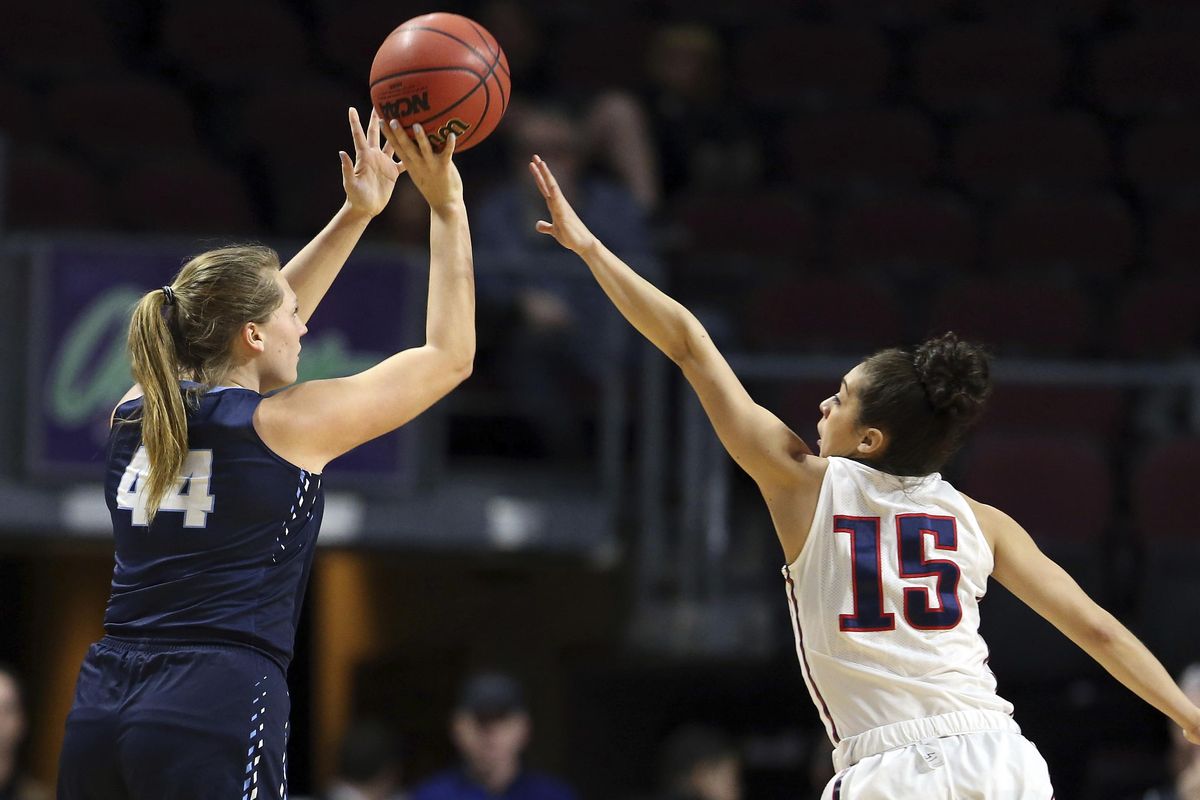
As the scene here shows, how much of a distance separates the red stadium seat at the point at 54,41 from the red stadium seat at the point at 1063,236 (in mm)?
5139

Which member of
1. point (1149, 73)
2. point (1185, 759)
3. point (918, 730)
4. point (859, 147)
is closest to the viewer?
point (918, 730)

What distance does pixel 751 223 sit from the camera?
378 inches

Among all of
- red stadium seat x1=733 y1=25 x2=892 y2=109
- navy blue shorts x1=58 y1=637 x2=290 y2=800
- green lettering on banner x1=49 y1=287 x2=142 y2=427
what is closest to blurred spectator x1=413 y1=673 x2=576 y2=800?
green lettering on banner x1=49 y1=287 x2=142 y2=427

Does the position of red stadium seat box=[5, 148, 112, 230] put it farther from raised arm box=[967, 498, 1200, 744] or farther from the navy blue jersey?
raised arm box=[967, 498, 1200, 744]

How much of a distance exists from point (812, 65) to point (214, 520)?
26.9ft

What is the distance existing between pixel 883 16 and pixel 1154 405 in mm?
3736

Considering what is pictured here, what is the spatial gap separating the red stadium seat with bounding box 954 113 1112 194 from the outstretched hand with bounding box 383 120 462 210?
7142mm

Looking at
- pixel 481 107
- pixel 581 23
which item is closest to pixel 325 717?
pixel 581 23

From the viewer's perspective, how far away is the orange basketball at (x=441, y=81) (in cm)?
379

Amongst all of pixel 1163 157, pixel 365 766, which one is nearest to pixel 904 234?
pixel 1163 157

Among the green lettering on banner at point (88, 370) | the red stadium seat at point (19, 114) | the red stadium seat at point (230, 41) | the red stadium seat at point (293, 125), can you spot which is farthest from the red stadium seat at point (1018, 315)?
the red stadium seat at point (19, 114)

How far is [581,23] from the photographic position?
36.3ft

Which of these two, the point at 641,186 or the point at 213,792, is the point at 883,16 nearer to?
the point at 641,186

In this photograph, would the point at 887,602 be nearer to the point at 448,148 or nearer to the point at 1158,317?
the point at 448,148
